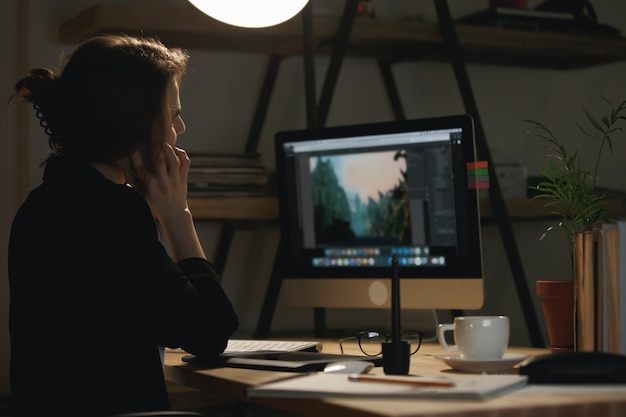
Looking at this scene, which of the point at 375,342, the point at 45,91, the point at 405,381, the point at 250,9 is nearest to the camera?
the point at 405,381

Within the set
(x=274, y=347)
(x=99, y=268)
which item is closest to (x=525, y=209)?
(x=274, y=347)

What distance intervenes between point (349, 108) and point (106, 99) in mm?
1576

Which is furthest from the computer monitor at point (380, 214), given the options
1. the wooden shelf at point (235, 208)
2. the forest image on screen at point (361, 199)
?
the wooden shelf at point (235, 208)

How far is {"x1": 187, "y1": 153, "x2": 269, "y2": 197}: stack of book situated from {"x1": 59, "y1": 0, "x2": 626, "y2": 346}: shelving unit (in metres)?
0.04

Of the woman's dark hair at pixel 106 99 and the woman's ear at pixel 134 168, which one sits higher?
the woman's dark hair at pixel 106 99

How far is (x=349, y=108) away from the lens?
9.70 feet

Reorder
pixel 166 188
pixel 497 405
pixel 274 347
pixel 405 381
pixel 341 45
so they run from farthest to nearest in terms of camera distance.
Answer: pixel 341 45, pixel 274 347, pixel 166 188, pixel 405 381, pixel 497 405

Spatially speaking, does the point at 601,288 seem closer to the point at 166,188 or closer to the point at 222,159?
the point at 166,188

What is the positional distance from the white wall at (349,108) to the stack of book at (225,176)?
341mm

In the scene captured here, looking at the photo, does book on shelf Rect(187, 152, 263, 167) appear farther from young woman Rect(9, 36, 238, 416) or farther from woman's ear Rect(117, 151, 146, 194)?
young woman Rect(9, 36, 238, 416)

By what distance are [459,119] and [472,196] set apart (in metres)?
0.17

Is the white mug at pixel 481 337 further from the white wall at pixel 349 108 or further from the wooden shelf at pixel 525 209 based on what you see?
the wooden shelf at pixel 525 209

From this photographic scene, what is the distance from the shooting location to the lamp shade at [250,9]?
6.40 feet

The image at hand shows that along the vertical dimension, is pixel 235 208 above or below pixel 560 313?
above
